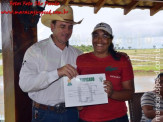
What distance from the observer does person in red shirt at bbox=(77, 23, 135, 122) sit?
127cm

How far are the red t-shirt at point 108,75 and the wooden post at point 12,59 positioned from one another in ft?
1.61

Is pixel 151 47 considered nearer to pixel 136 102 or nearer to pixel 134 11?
pixel 136 102

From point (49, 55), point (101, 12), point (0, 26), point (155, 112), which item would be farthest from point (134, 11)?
point (0, 26)

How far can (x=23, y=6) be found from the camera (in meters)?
1.46

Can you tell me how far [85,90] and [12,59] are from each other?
615mm

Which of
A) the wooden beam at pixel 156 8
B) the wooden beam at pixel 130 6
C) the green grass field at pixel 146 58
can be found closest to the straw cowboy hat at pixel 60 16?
the green grass field at pixel 146 58

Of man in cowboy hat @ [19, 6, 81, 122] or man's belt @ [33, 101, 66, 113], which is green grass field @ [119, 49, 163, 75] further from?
man's belt @ [33, 101, 66, 113]

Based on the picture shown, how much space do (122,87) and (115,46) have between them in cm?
33

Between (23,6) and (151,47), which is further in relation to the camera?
(151,47)

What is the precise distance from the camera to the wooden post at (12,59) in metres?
1.39

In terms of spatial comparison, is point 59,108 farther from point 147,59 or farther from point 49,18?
point 147,59

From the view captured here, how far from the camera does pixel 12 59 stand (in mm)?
1410

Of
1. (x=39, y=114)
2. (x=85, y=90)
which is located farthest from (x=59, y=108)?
(x=85, y=90)

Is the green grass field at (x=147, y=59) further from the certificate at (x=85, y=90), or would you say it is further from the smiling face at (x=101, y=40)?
the certificate at (x=85, y=90)
